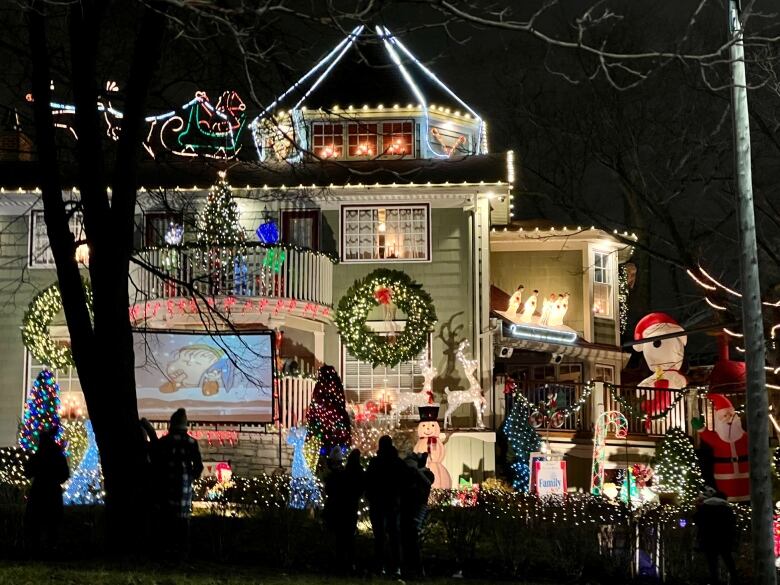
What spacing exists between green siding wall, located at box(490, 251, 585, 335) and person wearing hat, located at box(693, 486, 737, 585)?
1319cm

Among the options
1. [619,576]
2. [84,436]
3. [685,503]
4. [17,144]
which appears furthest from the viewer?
[17,144]

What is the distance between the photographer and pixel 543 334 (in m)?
24.6

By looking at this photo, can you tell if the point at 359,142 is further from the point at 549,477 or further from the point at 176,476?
the point at 176,476

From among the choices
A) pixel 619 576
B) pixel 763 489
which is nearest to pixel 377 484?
pixel 619 576

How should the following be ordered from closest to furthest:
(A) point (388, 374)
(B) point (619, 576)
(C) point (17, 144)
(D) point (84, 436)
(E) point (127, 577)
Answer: (E) point (127, 577), (B) point (619, 576), (D) point (84, 436), (A) point (388, 374), (C) point (17, 144)

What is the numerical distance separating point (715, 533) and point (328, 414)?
349 inches

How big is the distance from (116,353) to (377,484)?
315cm

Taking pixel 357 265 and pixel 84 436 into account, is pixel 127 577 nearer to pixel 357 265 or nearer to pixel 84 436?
pixel 84 436

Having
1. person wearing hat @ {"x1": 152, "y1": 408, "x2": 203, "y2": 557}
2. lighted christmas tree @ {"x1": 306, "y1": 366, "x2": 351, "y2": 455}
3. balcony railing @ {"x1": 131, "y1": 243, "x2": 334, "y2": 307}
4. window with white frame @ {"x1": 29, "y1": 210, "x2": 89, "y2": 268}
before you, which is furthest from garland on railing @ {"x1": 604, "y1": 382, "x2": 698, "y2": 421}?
person wearing hat @ {"x1": 152, "y1": 408, "x2": 203, "y2": 557}

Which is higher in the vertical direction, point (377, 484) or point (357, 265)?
point (357, 265)

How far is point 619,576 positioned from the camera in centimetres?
1311

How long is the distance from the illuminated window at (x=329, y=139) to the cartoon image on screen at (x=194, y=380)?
16.6 feet

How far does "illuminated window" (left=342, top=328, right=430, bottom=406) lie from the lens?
2369cm

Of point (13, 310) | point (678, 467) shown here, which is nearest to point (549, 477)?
point (678, 467)
